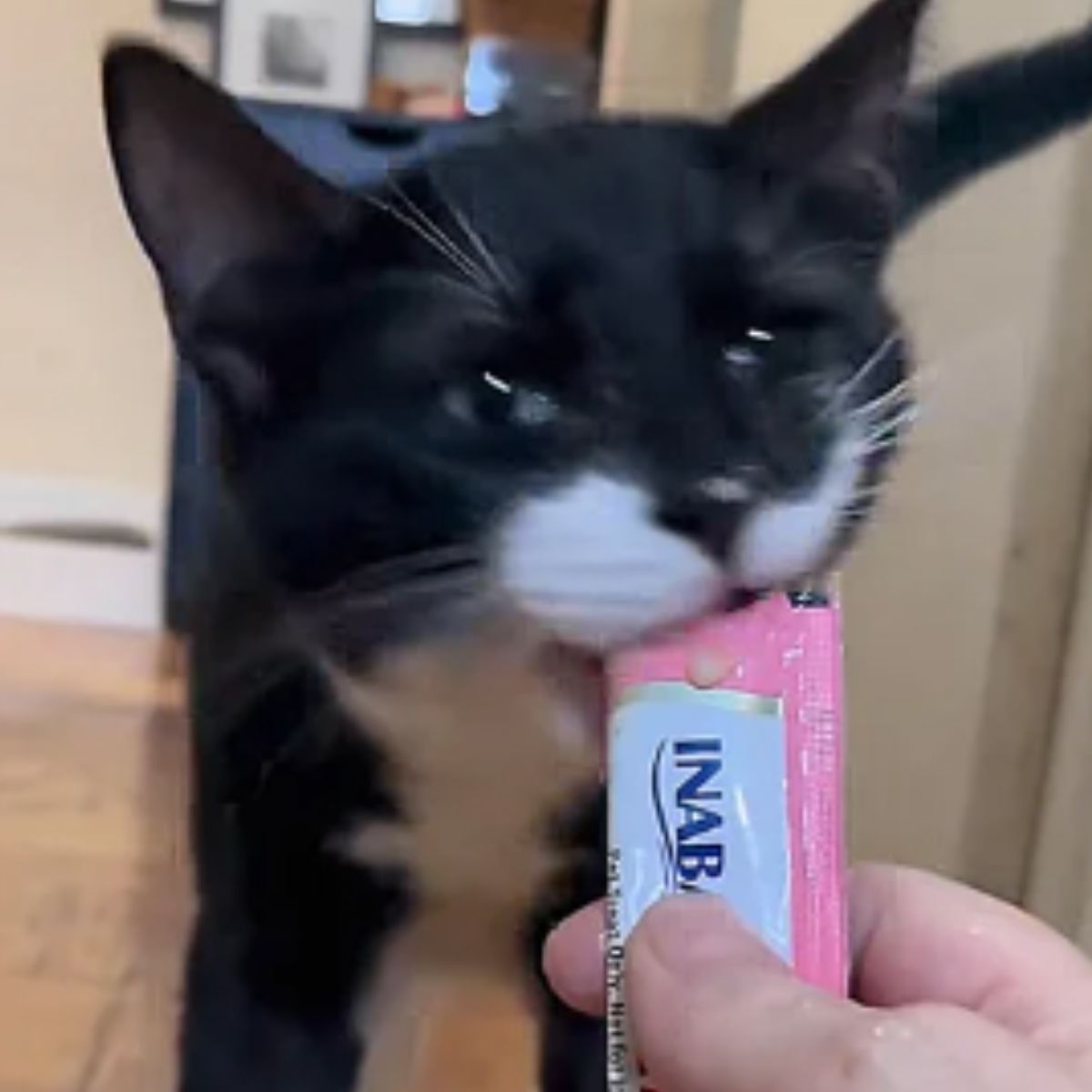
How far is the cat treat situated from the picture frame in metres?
1.18

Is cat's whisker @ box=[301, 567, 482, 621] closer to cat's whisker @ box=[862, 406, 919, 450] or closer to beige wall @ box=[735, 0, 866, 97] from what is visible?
cat's whisker @ box=[862, 406, 919, 450]

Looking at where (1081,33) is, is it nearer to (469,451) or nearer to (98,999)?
(469,451)

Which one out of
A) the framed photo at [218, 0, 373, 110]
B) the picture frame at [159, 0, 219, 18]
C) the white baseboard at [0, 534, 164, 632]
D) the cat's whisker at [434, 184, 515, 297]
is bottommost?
the white baseboard at [0, 534, 164, 632]

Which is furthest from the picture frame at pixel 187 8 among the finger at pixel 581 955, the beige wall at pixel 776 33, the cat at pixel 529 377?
the finger at pixel 581 955

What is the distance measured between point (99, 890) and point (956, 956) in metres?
0.60

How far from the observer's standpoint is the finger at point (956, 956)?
1.49ft

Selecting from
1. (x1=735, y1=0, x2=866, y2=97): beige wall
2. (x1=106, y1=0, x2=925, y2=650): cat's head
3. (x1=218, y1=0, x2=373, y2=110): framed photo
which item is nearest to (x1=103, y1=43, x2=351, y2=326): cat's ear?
(x1=106, y1=0, x2=925, y2=650): cat's head

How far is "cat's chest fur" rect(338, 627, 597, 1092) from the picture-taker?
0.49 meters

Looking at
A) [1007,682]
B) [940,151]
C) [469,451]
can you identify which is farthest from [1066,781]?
[469,451]

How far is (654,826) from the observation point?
1.30 ft

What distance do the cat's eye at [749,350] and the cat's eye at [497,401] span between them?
1.5 inches

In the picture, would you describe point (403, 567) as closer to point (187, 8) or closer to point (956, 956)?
point (956, 956)

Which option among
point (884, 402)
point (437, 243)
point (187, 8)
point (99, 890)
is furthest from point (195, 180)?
point (187, 8)

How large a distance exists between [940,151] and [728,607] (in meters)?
0.19
